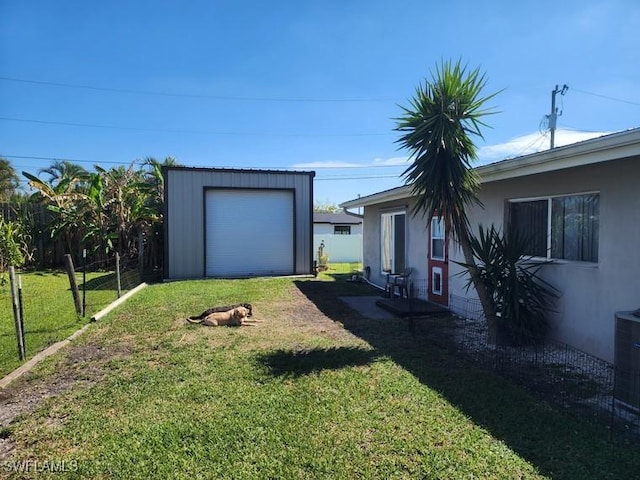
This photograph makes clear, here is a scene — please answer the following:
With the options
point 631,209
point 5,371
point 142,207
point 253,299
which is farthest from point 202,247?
point 631,209

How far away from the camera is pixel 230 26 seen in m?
11.4

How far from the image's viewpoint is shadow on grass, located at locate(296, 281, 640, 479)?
2973 millimetres

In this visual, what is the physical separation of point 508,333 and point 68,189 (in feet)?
56.3

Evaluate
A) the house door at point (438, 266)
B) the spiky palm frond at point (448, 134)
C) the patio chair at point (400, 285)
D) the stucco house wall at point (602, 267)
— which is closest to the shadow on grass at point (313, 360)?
the spiky palm frond at point (448, 134)

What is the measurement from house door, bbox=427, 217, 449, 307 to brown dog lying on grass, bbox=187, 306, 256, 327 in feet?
13.3

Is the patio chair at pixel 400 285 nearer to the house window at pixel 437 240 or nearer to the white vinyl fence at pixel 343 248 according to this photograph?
the house window at pixel 437 240

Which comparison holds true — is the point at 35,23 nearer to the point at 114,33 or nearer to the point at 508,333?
the point at 114,33

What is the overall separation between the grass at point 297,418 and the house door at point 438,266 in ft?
9.20

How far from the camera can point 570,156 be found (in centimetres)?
482

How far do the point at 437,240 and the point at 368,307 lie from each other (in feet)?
6.90

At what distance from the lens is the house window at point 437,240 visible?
9.02 metres

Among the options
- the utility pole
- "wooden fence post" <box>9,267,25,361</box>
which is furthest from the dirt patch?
the utility pole

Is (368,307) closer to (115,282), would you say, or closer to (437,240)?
(437,240)

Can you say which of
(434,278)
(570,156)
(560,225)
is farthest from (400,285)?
(570,156)
